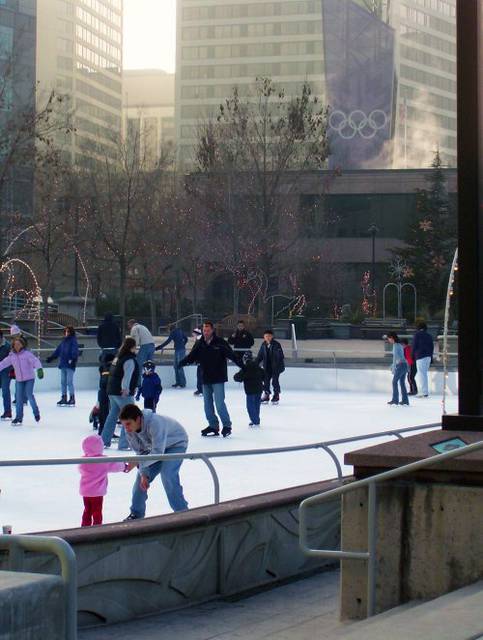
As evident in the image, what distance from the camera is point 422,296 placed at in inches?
2388

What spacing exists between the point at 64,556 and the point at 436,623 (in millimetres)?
1641

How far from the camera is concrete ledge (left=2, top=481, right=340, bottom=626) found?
23.8ft

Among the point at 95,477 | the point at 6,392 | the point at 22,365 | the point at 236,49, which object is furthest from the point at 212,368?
the point at 236,49

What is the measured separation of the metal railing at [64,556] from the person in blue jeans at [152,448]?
4203 millimetres

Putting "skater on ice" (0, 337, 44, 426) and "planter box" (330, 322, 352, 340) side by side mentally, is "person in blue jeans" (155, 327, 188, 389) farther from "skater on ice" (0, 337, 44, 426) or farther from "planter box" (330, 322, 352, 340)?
"planter box" (330, 322, 352, 340)

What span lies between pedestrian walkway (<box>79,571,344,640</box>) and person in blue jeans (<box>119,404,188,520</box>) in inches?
38.7

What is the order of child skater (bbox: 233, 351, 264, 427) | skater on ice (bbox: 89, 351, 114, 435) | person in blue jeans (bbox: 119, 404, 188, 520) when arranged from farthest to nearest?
child skater (bbox: 233, 351, 264, 427) < skater on ice (bbox: 89, 351, 114, 435) < person in blue jeans (bbox: 119, 404, 188, 520)

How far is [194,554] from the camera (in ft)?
26.0

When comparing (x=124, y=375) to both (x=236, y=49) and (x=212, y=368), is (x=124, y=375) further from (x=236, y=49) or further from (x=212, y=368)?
(x=236, y=49)

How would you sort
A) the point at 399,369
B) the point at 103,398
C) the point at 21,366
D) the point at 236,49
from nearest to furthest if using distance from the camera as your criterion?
the point at 103,398
the point at 21,366
the point at 399,369
the point at 236,49

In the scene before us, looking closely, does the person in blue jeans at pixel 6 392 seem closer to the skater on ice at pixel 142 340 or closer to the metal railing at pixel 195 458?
the skater on ice at pixel 142 340

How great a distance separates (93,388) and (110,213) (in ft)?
75.3

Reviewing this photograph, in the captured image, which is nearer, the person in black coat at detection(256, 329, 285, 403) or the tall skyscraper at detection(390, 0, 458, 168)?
the person in black coat at detection(256, 329, 285, 403)

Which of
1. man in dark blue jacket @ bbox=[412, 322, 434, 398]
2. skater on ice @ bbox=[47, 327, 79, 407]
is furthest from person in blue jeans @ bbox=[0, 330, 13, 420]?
man in dark blue jacket @ bbox=[412, 322, 434, 398]
